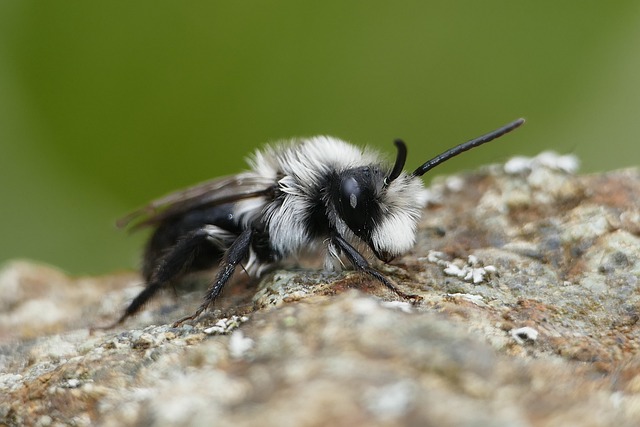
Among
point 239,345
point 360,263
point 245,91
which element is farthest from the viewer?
point 245,91

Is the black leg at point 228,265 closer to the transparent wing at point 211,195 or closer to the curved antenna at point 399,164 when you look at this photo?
the transparent wing at point 211,195

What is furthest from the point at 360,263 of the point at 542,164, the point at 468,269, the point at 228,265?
the point at 542,164

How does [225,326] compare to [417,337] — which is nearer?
[417,337]

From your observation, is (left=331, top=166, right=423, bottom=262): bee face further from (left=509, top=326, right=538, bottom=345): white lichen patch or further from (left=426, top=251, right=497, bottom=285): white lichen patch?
(left=509, top=326, right=538, bottom=345): white lichen patch

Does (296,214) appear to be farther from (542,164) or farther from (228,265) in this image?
(542,164)

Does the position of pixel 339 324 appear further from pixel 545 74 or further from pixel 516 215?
pixel 545 74

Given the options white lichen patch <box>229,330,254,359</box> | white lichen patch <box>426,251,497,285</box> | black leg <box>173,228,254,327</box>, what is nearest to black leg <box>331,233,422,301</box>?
white lichen patch <box>426,251,497,285</box>
